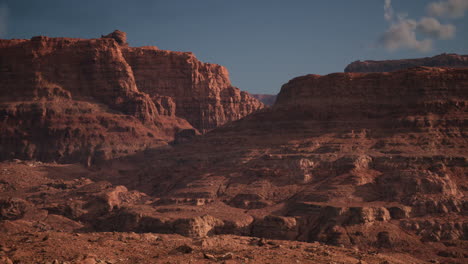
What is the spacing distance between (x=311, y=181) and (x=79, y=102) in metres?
51.6

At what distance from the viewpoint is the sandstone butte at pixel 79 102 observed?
302 ft

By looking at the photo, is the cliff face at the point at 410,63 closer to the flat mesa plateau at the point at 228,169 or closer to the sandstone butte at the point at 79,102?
the sandstone butte at the point at 79,102

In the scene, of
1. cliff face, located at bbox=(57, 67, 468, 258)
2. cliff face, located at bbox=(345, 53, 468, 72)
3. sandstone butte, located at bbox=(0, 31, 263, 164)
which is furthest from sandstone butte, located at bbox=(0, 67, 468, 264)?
cliff face, located at bbox=(345, 53, 468, 72)

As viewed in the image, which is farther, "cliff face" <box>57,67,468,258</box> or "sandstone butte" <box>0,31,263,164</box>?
"sandstone butte" <box>0,31,263,164</box>

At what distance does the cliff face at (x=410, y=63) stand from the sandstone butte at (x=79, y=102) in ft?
212

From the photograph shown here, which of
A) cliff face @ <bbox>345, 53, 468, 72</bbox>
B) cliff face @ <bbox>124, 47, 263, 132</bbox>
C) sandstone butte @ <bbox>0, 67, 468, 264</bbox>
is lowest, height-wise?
sandstone butte @ <bbox>0, 67, 468, 264</bbox>

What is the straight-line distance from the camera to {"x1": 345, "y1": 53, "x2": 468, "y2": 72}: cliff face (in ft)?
439

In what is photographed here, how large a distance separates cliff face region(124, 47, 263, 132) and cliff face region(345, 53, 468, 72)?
47278mm

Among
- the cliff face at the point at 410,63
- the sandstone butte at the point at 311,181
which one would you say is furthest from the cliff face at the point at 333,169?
the cliff face at the point at 410,63

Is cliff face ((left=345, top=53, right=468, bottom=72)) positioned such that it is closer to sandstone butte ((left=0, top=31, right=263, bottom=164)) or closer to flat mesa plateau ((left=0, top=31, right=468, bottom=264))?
sandstone butte ((left=0, top=31, right=263, bottom=164))

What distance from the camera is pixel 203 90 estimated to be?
417ft

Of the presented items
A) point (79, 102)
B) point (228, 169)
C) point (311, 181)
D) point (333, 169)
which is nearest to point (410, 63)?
point (79, 102)

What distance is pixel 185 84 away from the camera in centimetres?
12381

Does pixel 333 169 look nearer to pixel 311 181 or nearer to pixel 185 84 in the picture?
pixel 311 181
